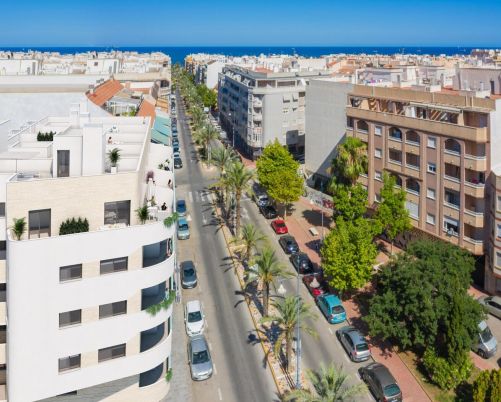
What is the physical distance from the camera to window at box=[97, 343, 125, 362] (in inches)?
1112

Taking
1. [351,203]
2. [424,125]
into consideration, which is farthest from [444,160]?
[351,203]

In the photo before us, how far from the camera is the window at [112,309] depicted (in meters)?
27.9

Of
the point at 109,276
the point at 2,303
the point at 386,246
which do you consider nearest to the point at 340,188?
the point at 386,246

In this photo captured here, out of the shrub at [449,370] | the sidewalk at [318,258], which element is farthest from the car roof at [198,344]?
the shrub at [449,370]

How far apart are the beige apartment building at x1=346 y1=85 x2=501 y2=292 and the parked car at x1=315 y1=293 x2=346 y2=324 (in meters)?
14.4

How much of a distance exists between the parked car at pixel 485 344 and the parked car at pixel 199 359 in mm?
19920

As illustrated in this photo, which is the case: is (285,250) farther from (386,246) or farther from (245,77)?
(245,77)

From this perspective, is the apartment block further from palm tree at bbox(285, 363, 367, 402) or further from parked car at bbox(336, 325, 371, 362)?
palm tree at bbox(285, 363, 367, 402)

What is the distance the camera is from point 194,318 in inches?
1597

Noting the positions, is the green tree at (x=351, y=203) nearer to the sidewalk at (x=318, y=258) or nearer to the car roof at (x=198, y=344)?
the sidewalk at (x=318, y=258)

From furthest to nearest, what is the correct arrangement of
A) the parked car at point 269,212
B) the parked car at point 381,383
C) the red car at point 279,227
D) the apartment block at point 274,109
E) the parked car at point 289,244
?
the apartment block at point 274,109 → the parked car at point 269,212 → the red car at point 279,227 → the parked car at point 289,244 → the parked car at point 381,383

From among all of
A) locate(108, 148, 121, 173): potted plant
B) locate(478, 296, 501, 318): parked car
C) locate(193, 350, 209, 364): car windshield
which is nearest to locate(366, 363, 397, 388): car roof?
locate(193, 350, 209, 364): car windshield

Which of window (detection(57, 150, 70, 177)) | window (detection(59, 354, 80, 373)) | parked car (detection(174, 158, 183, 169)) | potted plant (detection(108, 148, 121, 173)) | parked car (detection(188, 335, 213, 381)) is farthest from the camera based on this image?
parked car (detection(174, 158, 183, 169))

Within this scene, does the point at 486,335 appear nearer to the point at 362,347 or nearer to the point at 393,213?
the point at 362,347
